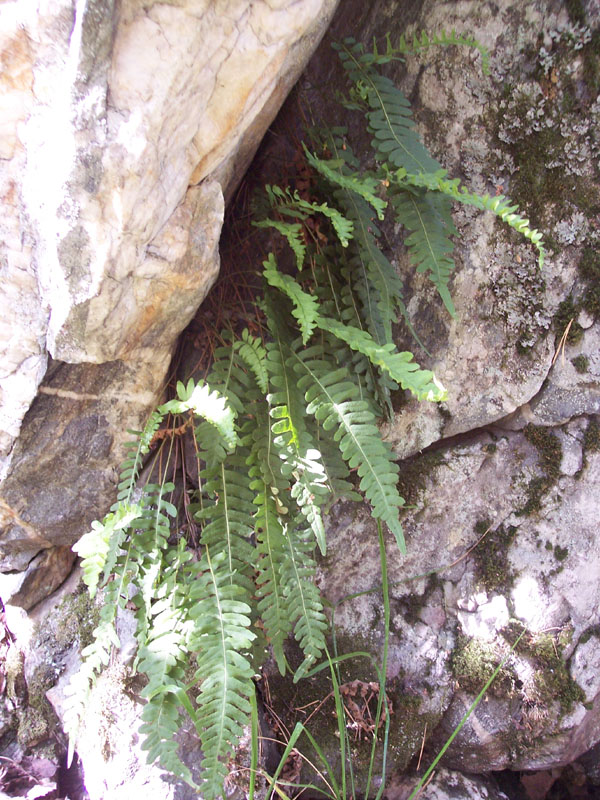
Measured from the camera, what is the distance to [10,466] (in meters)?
2.06

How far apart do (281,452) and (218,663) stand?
66cm

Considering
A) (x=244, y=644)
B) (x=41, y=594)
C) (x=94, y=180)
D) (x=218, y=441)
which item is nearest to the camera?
(x=94, y=180)

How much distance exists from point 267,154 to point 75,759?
2554 millimetres

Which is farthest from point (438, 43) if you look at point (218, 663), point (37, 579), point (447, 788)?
point (447, 788)

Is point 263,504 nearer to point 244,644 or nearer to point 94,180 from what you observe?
point 244,644

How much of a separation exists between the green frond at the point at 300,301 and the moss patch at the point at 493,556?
3.82ft

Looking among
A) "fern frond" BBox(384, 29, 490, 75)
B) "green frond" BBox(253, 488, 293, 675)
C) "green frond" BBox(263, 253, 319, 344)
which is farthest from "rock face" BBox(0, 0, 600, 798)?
"green frond" BBox(253, 488, 293, 675)

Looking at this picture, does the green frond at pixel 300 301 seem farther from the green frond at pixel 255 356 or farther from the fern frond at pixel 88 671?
the fern frond at pixel 88 671

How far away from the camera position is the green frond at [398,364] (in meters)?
1.62

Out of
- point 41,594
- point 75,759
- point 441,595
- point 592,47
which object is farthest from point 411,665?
point 592,47

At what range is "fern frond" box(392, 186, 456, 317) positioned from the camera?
191cm

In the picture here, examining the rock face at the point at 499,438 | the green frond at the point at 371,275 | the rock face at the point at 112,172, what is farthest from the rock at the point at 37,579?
the green frond at the point at 371,275

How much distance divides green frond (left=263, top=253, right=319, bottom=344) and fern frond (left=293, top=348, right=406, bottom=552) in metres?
0.15

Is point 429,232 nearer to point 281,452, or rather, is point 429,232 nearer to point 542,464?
point 281,452
